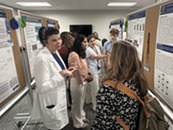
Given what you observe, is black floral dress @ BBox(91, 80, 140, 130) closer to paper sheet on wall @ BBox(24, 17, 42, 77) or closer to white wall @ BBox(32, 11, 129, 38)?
paper sheet on wall @ BBox(24, 17, 42, 77)

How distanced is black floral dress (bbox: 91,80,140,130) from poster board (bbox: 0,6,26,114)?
3.04 feet

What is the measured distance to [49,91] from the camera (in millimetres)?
1467

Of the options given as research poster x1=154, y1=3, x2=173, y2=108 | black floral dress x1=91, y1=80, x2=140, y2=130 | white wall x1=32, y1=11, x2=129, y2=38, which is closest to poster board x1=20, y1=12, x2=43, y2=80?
black floral dress x1=91, y1=80, x2=140, y2=130

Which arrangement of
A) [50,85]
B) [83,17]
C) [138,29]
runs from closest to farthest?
[50,85]
[138,29]
[83,17]

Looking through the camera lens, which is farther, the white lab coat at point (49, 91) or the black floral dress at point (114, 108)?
the white lab coat at point (49, 91)

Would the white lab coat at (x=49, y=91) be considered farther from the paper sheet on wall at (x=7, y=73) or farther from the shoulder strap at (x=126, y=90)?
the shoulder strap at (x=126, y=90)

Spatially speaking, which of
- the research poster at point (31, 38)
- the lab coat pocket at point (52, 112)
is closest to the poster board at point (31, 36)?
the research poster at point (31, 38)

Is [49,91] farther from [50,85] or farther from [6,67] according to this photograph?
[6,67]

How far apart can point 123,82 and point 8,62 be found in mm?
1141

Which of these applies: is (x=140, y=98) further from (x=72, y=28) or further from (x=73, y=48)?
(x=72, y=28)

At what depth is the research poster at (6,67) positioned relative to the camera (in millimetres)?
1351

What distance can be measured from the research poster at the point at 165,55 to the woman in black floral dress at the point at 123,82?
184 millimetres

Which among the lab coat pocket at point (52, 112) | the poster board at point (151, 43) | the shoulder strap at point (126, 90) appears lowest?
the lab coat pocket at point (52, 112)

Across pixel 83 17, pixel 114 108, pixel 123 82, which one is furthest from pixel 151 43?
pixel 83 17
